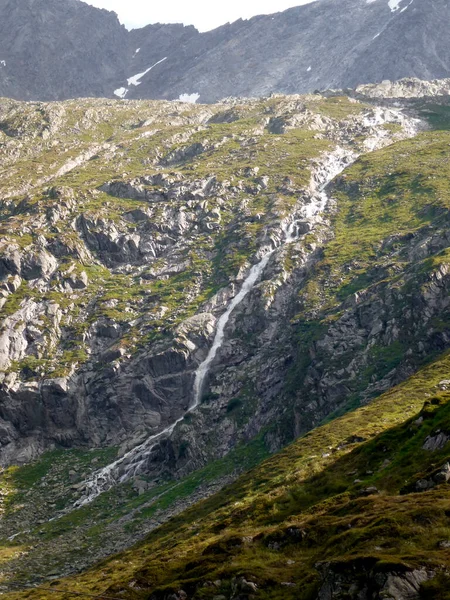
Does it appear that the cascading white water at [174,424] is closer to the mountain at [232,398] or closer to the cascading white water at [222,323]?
the cascading white water at [222,323]

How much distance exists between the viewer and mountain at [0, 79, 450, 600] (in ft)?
147

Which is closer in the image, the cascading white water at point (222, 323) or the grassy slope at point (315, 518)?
the grassy slope at point (315, 518)

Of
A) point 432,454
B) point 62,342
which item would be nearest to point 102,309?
point 62,342

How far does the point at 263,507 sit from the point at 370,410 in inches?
1189

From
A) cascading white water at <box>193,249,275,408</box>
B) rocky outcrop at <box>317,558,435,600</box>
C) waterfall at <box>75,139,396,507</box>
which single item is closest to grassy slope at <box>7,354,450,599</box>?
rocky outcrop at <box>317,558,435,600</box>

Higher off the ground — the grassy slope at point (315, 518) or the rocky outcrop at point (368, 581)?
the rocky outcrop at point (368, 581)

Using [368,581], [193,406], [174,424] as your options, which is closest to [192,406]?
[193,406]

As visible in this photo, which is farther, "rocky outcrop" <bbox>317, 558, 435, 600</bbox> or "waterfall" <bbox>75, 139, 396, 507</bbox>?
"waterfall" <bbox>75, 139, 396, 507</bbox>

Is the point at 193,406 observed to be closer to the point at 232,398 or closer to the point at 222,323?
the point at 232,398

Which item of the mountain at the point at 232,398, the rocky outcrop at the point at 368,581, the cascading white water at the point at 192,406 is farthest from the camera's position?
the cascading white water at the point at 192,406

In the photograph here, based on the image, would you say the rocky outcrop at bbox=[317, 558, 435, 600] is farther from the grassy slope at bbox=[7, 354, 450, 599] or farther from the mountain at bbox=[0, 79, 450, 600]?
→ the grassy slope at bbox=[7, 354, 450, 599]

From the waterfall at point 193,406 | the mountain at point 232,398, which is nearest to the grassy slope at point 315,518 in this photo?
the mountain at point 232,398

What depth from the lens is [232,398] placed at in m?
132

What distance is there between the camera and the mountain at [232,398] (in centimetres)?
4475
